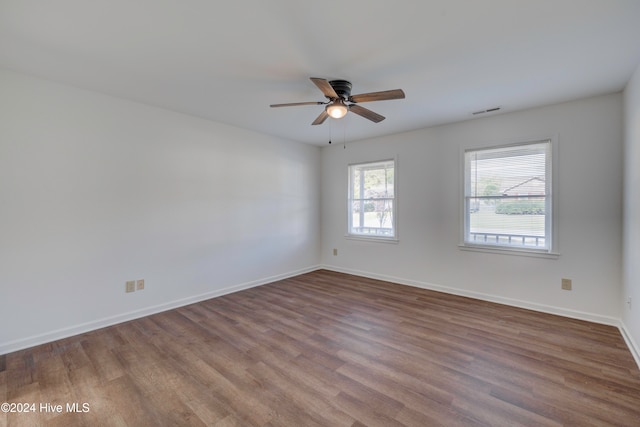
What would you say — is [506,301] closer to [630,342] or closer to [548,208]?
[630,342]

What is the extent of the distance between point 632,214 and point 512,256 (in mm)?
1212

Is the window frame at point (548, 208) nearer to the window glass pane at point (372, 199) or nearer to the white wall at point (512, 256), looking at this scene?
the white wall at point (512, 256)

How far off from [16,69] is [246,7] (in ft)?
7.58

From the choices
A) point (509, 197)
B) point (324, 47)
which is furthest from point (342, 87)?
point (509, 197)

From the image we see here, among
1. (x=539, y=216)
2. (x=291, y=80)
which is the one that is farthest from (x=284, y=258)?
(x=539, y=216)

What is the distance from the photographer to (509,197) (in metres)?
3.55

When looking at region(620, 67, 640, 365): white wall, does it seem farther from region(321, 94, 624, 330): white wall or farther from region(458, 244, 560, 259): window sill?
region(458, 244, 560, 259): window sill

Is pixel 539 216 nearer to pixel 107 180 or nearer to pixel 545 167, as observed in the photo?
pixel 545 167

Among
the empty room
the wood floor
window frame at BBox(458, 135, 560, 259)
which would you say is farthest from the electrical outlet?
window frame at BBox(458, 135, 560, 259)

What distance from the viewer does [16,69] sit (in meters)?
2.44

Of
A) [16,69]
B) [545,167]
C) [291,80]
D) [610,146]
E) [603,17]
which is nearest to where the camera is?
[603,17]

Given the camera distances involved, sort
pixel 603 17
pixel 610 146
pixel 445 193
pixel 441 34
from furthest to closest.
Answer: pixel 445 193 < pixel 610 146 < pixel 441 34 < pixel 603 17

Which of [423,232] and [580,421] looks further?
[423,232]

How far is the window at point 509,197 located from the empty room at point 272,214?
0.08ft
